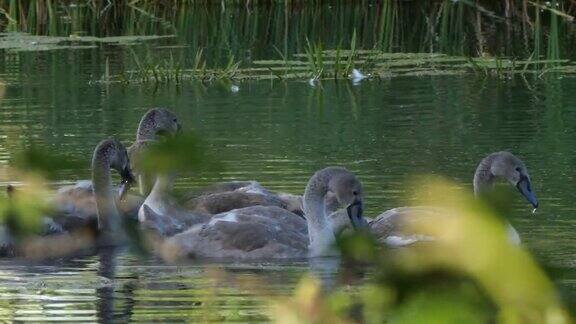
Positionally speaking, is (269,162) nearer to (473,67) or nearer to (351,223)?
(351,223)

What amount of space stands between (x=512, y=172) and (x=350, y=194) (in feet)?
3.57

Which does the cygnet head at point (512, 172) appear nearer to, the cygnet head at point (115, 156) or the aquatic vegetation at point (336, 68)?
the cygnet head at point (115, 156)

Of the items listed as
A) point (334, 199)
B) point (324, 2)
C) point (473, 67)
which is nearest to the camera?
point (334, 199)

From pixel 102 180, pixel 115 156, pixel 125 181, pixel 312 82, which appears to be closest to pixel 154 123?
pixel 125 181

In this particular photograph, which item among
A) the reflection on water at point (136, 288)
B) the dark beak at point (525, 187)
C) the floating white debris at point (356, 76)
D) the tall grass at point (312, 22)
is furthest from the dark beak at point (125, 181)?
the tall grass at point (312, 22)

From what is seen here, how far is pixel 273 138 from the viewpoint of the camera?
11758 mm

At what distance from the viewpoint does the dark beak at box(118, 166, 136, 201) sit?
345 inches

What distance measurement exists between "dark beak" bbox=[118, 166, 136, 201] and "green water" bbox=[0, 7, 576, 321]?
0.71 metres

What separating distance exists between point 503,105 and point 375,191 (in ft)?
14.4

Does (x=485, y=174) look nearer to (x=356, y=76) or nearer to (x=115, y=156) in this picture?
(x=115, y=156)

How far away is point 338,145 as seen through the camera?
11602 mm

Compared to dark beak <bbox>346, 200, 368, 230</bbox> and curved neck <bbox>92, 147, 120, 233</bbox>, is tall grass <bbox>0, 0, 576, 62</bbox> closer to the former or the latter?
curved neck <bbox>92, 147, 120, 233</bbox>

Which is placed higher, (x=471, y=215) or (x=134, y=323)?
(x=471, y=215)

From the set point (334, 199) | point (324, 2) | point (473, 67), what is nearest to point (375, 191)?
point (334, 199)
